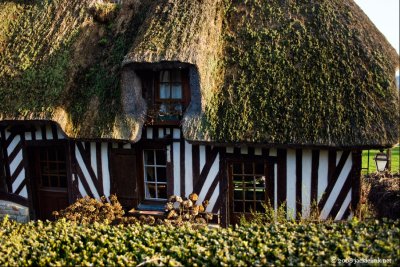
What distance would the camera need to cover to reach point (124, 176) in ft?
27.7

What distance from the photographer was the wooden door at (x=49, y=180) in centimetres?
925

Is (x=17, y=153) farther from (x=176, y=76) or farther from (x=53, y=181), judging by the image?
(x=176, y=76)

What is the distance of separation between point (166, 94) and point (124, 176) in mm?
2192

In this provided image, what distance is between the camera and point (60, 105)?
801 centimetres

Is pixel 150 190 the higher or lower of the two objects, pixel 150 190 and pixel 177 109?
the lower

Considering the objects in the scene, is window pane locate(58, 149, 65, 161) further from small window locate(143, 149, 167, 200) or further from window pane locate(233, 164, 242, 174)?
window pane locate(233, 164, 242, 174)

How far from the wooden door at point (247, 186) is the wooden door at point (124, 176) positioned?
227 centimetres

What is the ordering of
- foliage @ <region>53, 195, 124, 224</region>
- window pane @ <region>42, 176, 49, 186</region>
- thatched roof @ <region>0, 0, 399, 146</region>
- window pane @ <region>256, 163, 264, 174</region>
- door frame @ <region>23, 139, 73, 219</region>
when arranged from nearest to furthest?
thatched roof @ <region>0, 0, 399, 146</region> → foliage @ <region>53, 195, 124, 224</region> → window pane @ <region>256, 163, 264, 174</region> → door frame @ <region>23, 139, 73, 219</region> → window pane @ <region>42, 176, 49, 186</region>

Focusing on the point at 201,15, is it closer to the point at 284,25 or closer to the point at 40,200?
the point at 284,25

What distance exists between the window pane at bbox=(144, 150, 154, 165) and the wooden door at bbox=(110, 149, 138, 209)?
0.28 meters

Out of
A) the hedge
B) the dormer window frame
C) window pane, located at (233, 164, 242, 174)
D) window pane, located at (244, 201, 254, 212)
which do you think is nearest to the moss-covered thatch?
the dormer window frame

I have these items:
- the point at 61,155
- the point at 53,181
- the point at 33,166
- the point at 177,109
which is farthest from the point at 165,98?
the point at 33,166

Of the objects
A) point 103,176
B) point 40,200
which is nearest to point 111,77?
point 103,176

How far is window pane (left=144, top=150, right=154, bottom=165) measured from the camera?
27.7 feet
